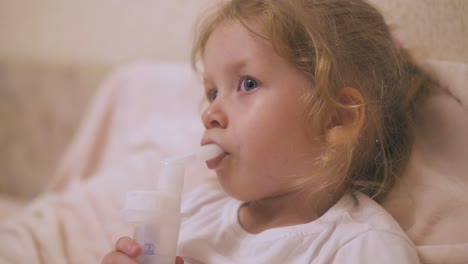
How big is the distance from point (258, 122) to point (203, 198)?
0.23 m

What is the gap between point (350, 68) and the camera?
2.02ft

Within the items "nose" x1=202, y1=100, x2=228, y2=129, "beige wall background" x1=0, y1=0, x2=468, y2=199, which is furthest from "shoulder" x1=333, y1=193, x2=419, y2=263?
"beige wall background" x1=0, y1=0, x2=468, y2=199

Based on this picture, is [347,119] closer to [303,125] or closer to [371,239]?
[303,125]

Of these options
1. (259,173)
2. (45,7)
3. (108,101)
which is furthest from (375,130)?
(45,7)

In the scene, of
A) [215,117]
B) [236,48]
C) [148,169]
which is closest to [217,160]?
[215,117]

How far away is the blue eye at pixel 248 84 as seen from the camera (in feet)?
2.01

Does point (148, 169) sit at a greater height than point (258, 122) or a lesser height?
lesser

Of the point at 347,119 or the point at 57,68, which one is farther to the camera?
the point at 57,68

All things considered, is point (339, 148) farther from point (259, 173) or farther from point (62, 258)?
point (62, 258)

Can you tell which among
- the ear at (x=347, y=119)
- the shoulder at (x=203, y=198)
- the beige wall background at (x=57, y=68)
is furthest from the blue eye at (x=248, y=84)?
the beige wall background at (x=57, y=68)

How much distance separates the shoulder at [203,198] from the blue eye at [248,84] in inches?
9.0

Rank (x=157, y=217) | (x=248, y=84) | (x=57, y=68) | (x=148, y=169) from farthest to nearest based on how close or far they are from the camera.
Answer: (x=57, y=68), (x=148, y=169), (x=248, y=84), (x=157, y=217)

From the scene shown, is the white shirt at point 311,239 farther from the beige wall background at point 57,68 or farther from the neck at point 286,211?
the beige wall background at point 57,68

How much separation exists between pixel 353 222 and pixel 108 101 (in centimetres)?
91
